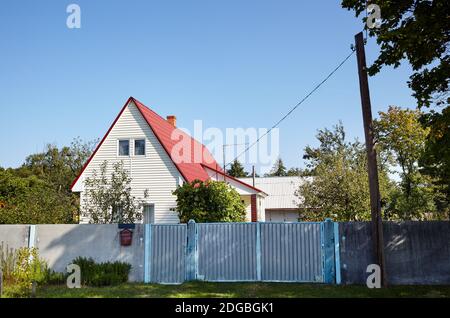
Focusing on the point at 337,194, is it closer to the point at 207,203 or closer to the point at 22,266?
the point at 207,203

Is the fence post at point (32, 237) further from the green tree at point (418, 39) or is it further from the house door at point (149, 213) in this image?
the green tree at point (418, 39)

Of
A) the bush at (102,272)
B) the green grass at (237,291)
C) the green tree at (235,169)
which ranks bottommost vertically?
the green grass at (237,291)

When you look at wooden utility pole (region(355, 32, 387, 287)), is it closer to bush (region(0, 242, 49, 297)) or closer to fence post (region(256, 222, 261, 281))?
fence post (region(256, 222, 261, 281))

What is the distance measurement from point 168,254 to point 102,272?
2019mm

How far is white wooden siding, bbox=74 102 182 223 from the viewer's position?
65.6 feet

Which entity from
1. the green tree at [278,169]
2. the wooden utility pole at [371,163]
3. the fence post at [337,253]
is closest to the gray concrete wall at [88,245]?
the fence post at [337,253]

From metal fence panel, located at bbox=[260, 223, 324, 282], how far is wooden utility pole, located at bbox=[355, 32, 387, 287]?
165cm

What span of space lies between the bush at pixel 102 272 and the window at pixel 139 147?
9.05m

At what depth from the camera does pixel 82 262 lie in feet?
39.9

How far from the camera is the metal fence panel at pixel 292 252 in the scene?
1183 cm

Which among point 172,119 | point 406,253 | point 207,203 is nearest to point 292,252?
point 406,253
